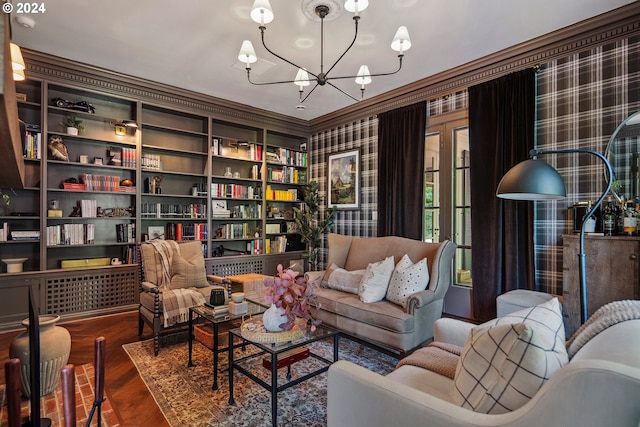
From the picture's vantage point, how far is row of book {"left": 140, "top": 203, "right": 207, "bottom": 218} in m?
4.52

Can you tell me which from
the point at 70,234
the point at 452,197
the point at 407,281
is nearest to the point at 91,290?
the point at 70,234

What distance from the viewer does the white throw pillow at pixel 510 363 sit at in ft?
3.33

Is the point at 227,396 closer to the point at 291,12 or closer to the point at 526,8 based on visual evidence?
the point at 291,12

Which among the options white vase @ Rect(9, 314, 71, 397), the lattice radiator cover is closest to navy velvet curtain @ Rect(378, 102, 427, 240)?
the lattice radiator cover

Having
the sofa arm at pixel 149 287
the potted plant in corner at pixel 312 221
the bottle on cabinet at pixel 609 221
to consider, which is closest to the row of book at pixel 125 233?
the sofa arm at pixel 149 287

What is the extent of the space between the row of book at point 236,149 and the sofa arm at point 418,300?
11.9 feet

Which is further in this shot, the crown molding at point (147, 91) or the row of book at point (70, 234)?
the row of book at point (70, 234)

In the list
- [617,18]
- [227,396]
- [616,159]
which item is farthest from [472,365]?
[617,18]

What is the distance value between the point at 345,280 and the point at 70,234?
132 inches

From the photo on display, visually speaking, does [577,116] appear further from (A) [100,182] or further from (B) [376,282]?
(A) [100,182]

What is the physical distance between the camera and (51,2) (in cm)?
273

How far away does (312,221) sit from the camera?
591 centimetres

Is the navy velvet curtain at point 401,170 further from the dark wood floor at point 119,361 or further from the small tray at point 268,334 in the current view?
the dark wood floor at point 119,361

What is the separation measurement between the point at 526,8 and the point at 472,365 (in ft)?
9.83
